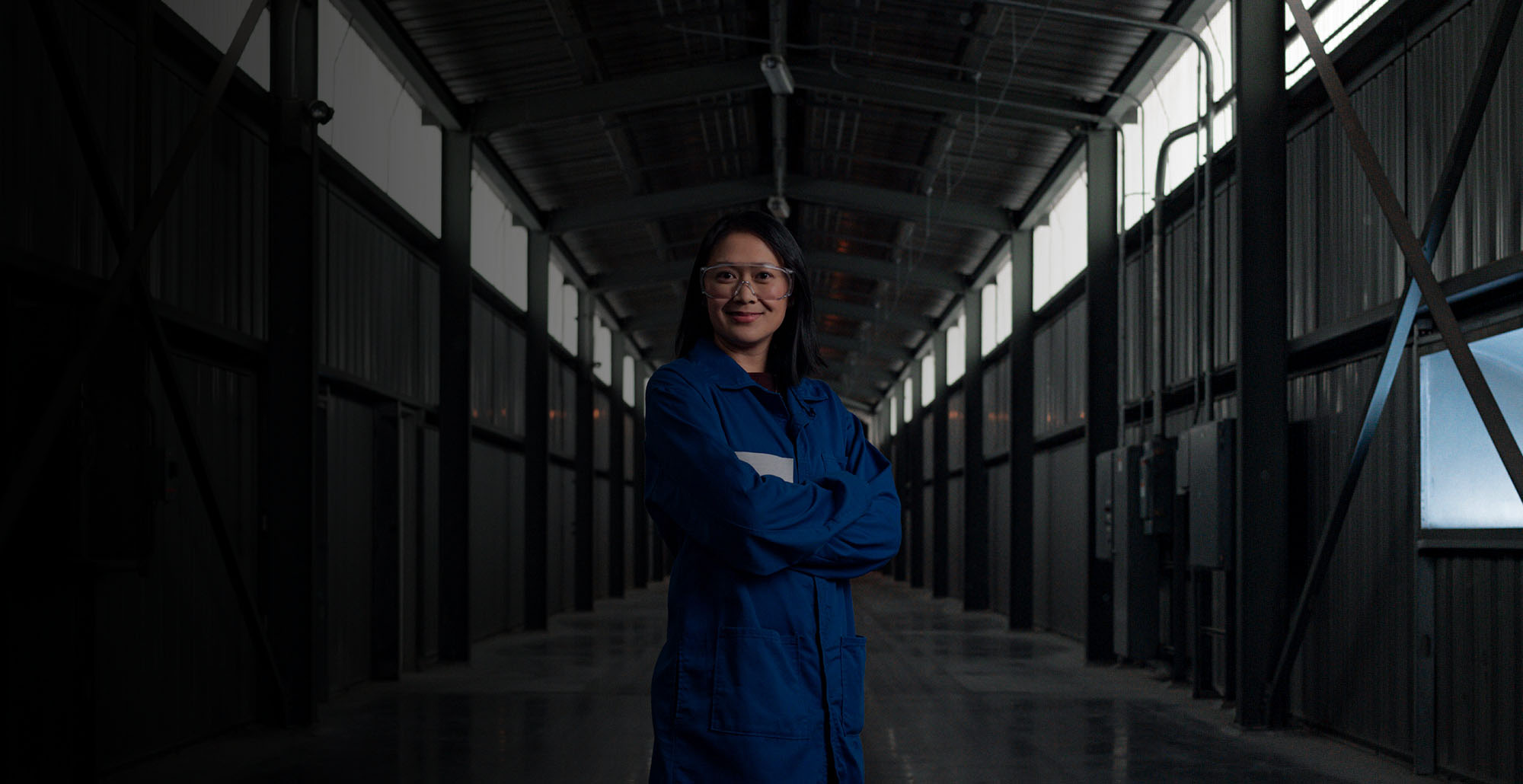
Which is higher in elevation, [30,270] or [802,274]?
[30,270]

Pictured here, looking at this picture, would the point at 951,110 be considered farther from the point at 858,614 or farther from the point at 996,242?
the point at 858,614

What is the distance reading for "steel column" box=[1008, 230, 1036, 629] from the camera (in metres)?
19.5

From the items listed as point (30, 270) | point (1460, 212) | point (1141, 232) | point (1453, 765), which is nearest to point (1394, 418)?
point (1460, 212)

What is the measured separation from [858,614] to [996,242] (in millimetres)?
6439

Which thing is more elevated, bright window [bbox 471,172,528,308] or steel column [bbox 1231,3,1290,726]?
bright window [bbox 471,172,528,308]

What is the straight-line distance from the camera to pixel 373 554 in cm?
1296

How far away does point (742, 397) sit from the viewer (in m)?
2.39

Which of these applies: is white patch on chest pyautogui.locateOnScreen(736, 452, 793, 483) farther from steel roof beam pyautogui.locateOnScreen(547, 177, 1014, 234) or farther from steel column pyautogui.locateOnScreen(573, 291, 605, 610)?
steel column pyautogui.locateOnScreen(573, 291, 605, 610)

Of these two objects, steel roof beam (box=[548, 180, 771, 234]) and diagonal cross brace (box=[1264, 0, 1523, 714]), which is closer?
diagonal cross brace (box=[1264, 0, 1523, 714])

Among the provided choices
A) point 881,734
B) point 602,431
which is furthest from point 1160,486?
point 602,431

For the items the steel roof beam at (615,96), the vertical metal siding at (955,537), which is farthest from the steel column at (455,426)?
the vertical metal siding at (955,537)

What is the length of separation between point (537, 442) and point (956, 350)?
452 inches

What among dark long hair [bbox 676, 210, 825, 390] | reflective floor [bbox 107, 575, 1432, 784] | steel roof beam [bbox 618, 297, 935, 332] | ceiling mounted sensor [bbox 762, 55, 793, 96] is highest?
ceiling mounted sensor [bbox 762, 55, 793, 96]

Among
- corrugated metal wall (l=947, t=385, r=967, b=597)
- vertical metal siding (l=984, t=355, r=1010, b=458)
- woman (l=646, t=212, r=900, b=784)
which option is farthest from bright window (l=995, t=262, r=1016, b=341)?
woman (l=646, t=212, r=900, b=784)
